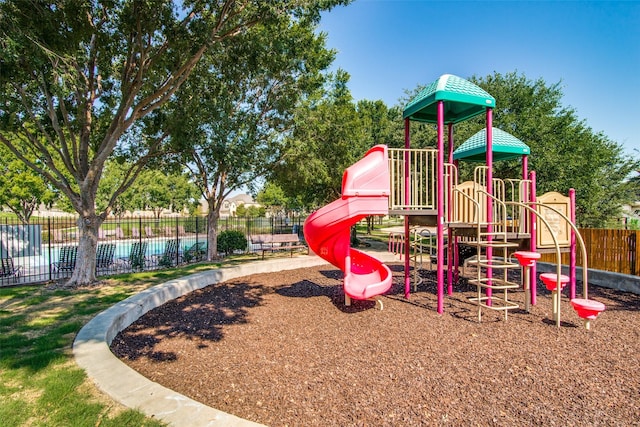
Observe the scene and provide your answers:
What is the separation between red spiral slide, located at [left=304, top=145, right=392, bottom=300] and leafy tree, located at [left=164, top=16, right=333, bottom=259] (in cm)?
495

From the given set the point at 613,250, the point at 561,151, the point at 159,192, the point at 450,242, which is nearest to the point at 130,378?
the point at 450,242

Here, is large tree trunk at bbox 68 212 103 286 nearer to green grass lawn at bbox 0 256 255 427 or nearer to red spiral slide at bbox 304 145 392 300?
green grass lawn at bbox 0 256 255 427

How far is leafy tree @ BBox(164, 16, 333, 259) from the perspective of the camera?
10539 mm

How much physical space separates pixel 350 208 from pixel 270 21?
5117 millimetres

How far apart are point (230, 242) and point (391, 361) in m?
13.8

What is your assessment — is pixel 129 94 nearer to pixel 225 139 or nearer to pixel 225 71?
pixel 225 139

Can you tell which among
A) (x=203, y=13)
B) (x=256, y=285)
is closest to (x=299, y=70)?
(x=203, y=13)

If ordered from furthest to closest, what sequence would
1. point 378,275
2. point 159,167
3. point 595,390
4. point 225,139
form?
1. point 159,167
2. point 225,139
3. point 378,275
4. point 595,390

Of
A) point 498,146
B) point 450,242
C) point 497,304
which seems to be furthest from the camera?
point 498,146

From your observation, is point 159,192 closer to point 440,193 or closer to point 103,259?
point 103,259

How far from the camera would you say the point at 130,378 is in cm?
341

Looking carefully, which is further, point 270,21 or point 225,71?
point 225,71

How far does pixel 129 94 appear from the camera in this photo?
876cm

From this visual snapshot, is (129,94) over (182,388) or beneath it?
over
